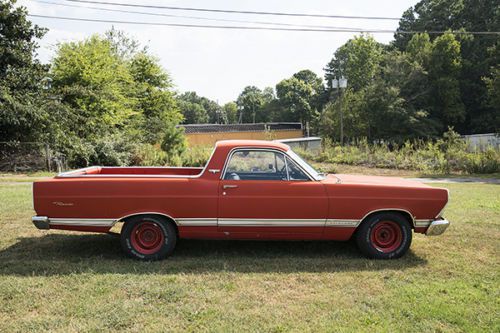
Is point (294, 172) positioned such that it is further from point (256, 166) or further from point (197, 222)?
point (197, 222)

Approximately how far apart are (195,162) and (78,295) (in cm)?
1810

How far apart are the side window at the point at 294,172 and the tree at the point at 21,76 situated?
685 inches

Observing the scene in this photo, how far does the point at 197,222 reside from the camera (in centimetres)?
533

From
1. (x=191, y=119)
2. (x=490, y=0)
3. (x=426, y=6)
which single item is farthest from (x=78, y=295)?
(x=191, y=119)

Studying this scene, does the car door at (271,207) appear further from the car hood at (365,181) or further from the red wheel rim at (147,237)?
the red wheel rim at (147,237)

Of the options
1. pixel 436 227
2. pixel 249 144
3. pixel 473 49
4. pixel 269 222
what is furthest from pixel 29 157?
pixel 473 49

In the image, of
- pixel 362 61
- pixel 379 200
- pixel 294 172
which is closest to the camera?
pixel 379 200

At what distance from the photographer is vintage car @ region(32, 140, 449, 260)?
5.27 metres

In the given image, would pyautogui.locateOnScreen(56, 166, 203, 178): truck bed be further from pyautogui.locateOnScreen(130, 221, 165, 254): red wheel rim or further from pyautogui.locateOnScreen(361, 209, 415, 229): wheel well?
pyautogui.locateOnScreen(361, 209, 415, 229): wheel well

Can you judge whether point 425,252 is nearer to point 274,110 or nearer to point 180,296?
point 180,296

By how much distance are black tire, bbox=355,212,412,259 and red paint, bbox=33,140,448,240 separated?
0.52ft

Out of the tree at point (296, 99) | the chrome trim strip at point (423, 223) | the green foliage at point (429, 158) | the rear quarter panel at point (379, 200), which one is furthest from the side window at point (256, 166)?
the tree at point (296, 99)

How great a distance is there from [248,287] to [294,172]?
1.71m

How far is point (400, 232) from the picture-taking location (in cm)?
554
